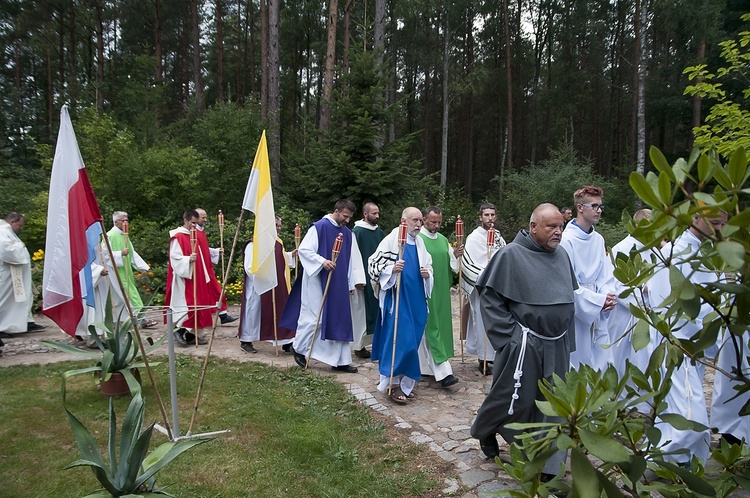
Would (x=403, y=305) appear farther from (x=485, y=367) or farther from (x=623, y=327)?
(x=623, y=327)

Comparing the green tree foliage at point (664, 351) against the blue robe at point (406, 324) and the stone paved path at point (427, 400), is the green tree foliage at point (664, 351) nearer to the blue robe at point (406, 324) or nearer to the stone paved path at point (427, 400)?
the stone paved path at point (427, 400)

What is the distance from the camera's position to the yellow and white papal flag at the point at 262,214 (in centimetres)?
495

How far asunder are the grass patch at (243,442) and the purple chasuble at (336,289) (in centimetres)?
70

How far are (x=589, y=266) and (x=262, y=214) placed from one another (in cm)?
323

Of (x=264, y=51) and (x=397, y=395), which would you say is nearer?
(x=397, y=395)

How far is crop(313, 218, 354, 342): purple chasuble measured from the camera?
7.05 meters

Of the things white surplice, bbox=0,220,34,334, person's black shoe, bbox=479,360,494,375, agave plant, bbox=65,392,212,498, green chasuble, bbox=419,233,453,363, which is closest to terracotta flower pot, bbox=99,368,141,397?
agave plant, bbox=65,392,212,498

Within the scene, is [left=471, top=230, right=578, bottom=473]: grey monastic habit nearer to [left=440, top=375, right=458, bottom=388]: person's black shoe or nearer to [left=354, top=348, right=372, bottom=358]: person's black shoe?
[left=440, top=375, right=458, bottom=388]: person's black shoe

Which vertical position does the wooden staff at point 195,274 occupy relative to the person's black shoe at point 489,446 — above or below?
above

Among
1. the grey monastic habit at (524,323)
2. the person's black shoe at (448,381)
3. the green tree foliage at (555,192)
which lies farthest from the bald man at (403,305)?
the green tree foliage at (555,192)

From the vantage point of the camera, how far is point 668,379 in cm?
128

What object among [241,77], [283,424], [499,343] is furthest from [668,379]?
[241,77]

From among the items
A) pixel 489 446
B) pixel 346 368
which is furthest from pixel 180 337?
pixel 489 446

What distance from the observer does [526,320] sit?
13.6 feet
